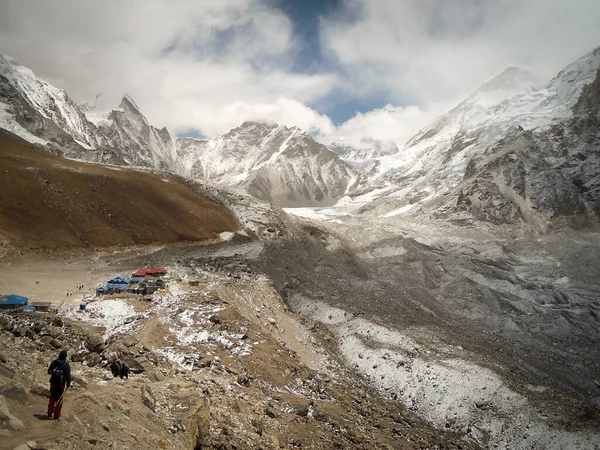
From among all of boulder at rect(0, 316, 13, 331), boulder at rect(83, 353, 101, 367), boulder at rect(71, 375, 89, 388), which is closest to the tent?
boulder at rect(0, 316, 13, 331)

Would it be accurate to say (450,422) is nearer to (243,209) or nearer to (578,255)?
(243,209)

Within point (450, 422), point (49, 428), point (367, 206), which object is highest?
point (367, 206)

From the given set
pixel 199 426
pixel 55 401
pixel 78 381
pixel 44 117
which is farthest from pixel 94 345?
pixel 44 117

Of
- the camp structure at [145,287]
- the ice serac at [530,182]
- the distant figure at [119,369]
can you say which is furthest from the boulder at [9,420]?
the ice serac at [530,182]

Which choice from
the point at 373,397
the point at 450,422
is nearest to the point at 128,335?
the point at 373,397

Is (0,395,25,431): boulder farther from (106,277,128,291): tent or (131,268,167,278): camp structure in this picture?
(131,268,167,278): camp structure

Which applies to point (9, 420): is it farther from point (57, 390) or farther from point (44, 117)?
point (44, 117)
